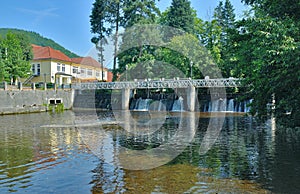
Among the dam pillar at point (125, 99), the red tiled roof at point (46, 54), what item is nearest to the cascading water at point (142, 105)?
the dam pillar at point (125, 99)

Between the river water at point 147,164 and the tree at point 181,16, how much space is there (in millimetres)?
40140

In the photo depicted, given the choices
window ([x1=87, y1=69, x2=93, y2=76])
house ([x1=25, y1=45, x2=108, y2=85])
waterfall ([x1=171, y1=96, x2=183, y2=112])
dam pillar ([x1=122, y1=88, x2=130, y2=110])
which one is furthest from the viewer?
window ([x1=87, y1=69, x2=93, y2=76])

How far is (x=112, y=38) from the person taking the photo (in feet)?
175

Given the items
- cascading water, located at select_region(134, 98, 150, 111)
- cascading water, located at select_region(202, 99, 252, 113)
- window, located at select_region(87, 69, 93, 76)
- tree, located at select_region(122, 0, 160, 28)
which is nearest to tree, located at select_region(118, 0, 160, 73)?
tree, located at select_region(122, 0, 160, 28)

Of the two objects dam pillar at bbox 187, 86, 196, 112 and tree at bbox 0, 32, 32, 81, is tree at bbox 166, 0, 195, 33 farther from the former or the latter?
tree at bbox 0, 32, 32, 81

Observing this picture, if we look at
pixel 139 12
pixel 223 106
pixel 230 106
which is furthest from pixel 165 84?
pixel 139 12

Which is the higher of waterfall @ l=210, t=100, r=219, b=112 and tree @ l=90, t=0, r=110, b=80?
tree @ l=90, t=0, r=110, b=80

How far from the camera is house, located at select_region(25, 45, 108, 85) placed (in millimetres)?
57156

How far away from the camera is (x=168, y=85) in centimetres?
4259

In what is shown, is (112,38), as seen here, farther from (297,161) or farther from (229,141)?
(297,161)

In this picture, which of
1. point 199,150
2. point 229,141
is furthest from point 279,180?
point 229,141

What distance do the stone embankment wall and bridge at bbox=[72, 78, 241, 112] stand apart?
3.22 metres

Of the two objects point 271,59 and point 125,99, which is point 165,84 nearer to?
point 125,99

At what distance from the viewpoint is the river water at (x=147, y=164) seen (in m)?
9.27
